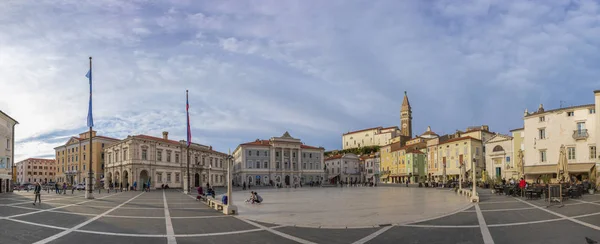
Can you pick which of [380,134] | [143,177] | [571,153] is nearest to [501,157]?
[571,153]

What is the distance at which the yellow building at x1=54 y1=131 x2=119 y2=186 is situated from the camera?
85.1 metres

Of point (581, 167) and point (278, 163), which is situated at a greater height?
point (581, 167)

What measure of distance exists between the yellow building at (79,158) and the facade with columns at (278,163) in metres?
30.1

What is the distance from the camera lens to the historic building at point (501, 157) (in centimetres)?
6375

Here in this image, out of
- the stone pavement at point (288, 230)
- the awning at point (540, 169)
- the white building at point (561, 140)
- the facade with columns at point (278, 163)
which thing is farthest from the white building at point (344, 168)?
the stone pavement at point (288, 230)

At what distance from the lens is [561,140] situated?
1876 inches

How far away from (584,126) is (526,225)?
4036 centimetres

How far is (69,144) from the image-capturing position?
94562 millimetres

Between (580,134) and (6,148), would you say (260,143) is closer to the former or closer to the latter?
(6,148)

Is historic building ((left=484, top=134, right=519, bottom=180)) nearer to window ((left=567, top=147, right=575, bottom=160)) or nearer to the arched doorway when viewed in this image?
window ((left=567, top=147, right=575, bottom=160))

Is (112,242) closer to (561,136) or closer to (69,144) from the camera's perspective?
(561,136)

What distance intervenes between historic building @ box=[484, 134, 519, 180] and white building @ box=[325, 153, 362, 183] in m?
54.5

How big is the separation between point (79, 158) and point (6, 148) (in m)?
43.8

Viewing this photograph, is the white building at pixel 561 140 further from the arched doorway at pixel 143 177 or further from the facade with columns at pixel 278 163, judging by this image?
the arched doorway at pixel 143 177
